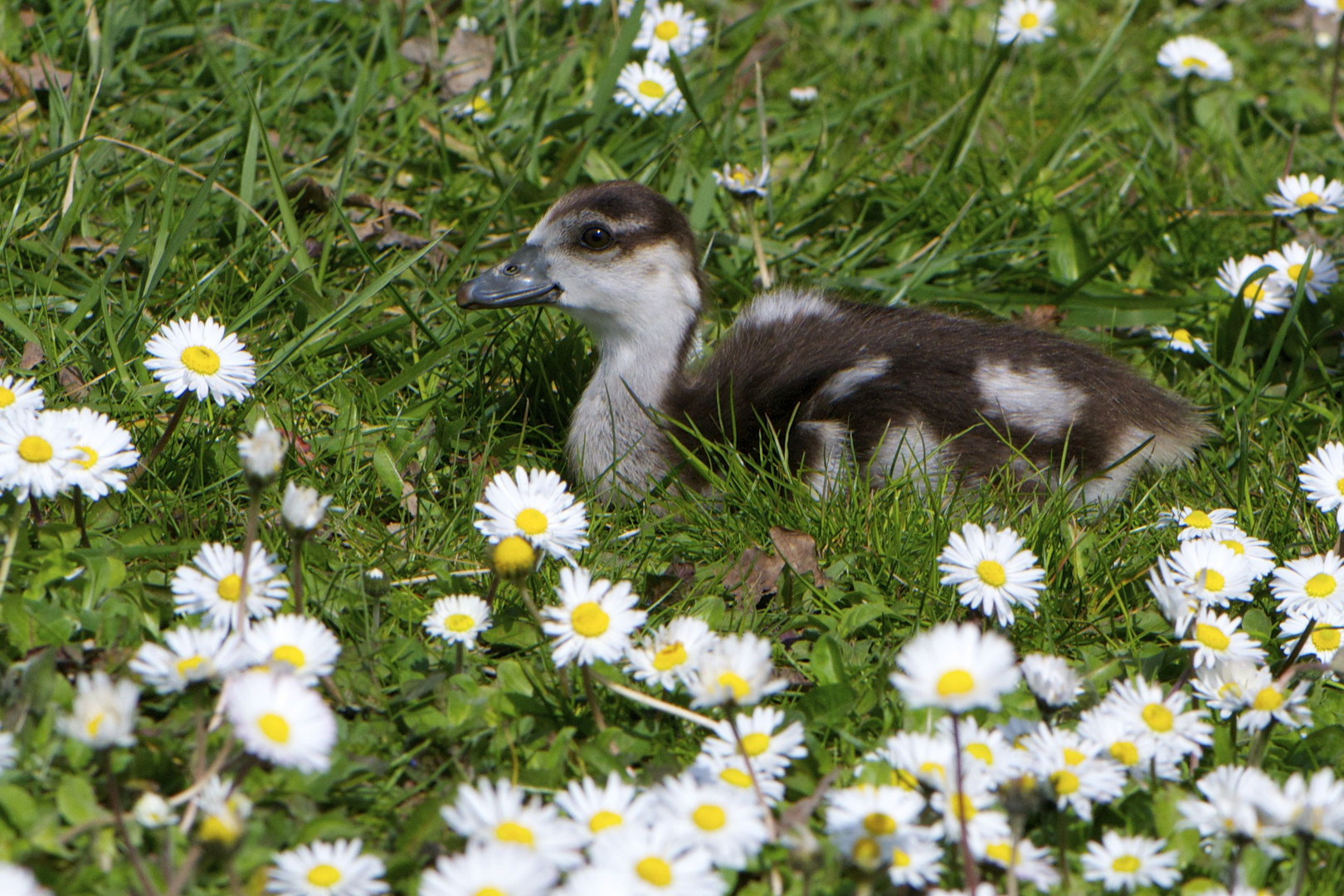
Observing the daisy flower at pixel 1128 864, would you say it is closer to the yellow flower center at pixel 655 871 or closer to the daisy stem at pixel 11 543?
the yellow flower center at pixel 655 871

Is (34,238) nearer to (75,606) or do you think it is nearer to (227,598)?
(75,606)

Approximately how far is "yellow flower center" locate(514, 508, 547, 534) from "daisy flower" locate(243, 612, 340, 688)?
0.44 meters

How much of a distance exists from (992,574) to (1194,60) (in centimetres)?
305

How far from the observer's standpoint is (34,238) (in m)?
3.60

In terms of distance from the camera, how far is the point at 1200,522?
10.2 feet

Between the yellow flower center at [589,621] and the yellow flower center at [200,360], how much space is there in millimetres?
956

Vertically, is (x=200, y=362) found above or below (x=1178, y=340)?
below

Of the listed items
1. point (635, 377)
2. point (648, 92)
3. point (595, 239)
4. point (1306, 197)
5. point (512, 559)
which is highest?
point (648, 92)

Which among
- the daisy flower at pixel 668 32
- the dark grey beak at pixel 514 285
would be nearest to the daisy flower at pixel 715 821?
the dark grey beak at pixel 514 285

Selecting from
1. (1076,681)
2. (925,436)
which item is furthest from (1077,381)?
(1076,681)

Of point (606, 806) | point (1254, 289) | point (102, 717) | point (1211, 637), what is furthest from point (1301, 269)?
point (102, 717)

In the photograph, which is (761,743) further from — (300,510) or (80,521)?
(80,521)

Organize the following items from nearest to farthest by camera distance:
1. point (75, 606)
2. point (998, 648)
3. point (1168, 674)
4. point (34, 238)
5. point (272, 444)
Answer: point (998, 648)
point (272, 444)
point (75, 606)
point (1168, 674)
point (34, 238)

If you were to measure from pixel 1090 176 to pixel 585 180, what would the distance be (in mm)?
1643
